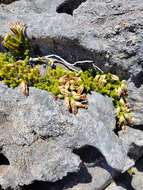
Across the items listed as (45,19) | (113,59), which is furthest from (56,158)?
(45,19)

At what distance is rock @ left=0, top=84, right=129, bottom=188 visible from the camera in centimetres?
692

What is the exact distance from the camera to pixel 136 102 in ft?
26.4

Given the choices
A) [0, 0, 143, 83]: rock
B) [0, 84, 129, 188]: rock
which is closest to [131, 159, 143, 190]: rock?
[0, 84, 129, 188]: rock

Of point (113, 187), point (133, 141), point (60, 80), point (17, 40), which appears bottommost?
point (113, 187)

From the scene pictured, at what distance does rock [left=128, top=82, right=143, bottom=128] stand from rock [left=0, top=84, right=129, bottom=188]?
765 mm

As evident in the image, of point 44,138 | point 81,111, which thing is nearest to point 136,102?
point 81,111

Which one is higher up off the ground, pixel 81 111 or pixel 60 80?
pixel 60 80

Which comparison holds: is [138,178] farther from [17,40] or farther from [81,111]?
[17,40]

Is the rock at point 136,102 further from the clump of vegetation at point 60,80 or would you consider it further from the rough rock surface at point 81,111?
the clump of vegetation at point 60,80

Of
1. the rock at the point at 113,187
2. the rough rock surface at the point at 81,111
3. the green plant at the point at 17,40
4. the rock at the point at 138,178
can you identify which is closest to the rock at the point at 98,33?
the rough rock surface at the point at 81,111

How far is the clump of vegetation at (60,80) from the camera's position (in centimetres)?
762

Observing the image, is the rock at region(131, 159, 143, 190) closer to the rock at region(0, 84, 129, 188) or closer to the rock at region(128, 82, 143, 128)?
the rock at region(0, 84, 129, 188)

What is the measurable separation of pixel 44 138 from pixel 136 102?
81.5 inches

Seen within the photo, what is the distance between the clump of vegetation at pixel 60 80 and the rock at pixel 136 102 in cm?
12
